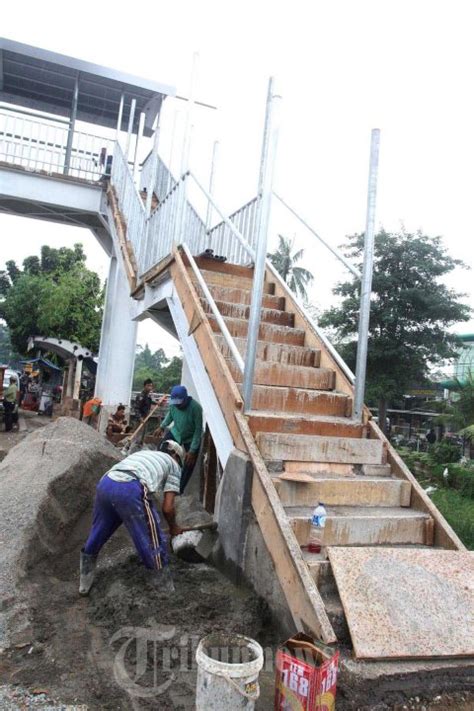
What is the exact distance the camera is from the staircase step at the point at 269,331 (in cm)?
549

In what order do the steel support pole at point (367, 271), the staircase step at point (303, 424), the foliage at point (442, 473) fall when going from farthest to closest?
the foliage at point (442, 473) < the steel support pole at point (367, 271) < the staircase step at point (303, 424)

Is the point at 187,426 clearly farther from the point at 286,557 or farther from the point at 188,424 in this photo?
the point at 286,557

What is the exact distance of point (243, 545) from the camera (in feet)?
12.5

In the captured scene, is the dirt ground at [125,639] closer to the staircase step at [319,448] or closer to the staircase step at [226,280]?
the staircase step at [319,448]

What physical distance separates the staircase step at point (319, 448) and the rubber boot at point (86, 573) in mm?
1583

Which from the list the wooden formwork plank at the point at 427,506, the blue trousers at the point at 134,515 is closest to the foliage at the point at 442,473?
the wooden formwork plank at the point at 427,506

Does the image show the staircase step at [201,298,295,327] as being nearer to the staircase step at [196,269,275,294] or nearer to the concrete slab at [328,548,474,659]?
the staircase step at [196,269,275,294]

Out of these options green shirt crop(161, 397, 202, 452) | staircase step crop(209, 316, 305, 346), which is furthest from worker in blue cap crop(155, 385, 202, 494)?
staircase step crop(209, 316, 305, 346)

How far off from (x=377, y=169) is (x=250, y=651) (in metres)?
4.07

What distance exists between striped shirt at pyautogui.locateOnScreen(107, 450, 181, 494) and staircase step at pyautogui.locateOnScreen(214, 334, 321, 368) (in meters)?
1.30

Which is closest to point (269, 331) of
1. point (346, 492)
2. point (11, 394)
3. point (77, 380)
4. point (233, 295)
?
point (233, 295)

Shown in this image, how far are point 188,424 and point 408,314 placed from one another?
34.3 ft

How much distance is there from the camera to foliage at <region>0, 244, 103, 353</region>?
1948cm

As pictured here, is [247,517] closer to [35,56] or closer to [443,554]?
[443,554]
